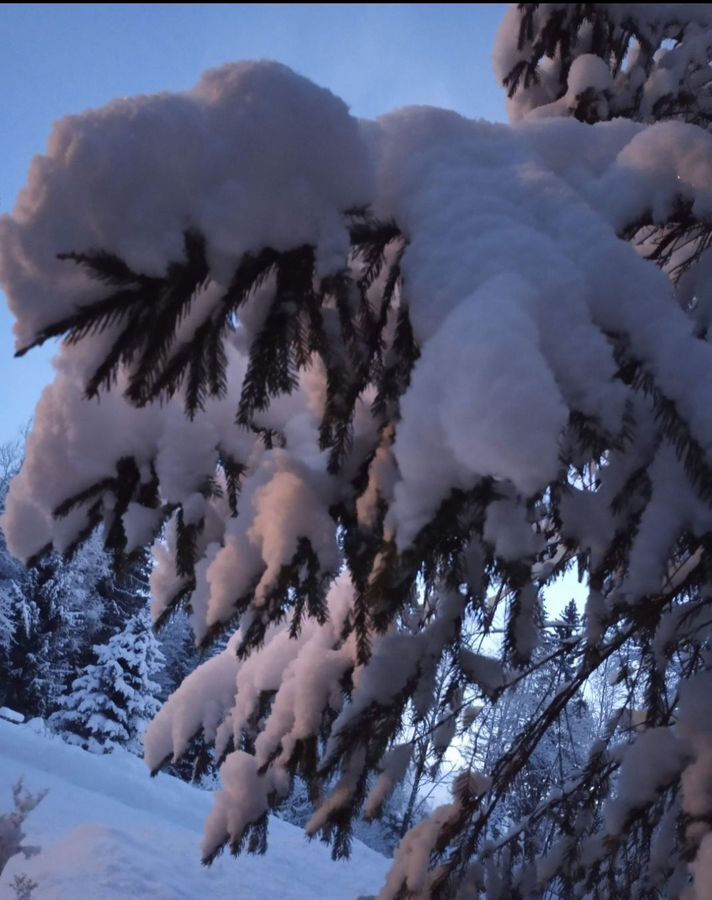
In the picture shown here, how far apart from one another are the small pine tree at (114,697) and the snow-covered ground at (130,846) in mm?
5342

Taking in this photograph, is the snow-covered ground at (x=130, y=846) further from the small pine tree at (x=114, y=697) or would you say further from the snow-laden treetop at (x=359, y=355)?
the small pine tree at (x=114, y=697)

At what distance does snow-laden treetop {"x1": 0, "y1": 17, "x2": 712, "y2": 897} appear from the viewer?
1.23 m

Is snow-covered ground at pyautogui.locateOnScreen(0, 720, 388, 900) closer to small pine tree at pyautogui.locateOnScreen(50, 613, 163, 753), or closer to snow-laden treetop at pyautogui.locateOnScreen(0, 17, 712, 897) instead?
snow-laden treetop at pyautogui.locateOnScreen(0, 17, 712, 897)

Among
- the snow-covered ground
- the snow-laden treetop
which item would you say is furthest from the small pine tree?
the snow-laden treetop

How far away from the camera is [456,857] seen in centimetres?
241

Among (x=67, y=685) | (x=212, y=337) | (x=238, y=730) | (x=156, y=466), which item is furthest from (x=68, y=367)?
(x=67, y=685)

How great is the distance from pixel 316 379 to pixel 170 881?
9245mm

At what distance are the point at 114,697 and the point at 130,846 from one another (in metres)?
12.7

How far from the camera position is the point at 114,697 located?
827 inches

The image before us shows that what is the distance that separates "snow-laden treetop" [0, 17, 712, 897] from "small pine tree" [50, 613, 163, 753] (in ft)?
68.0

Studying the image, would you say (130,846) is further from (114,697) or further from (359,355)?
(114,697)

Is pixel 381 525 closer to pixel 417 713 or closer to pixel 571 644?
pixel 417 713

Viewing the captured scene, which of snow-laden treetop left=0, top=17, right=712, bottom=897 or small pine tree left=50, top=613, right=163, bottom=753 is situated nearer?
snow-laden treetop left=0, top=17, right=712, bottom=897

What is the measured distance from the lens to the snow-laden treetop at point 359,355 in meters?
1.23
